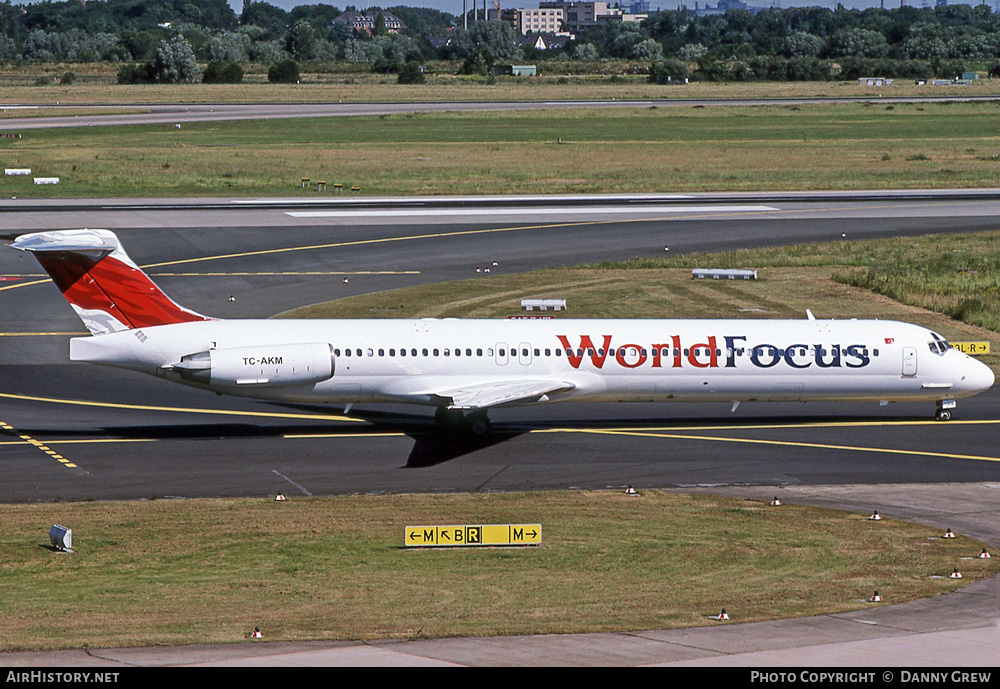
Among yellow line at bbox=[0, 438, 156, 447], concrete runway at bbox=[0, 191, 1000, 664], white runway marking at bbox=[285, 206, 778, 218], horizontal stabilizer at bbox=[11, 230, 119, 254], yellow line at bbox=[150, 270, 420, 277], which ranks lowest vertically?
yellow line at bbox=[0, 438, 156, 447]

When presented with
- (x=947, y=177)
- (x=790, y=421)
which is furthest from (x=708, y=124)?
(x=790, y=421)

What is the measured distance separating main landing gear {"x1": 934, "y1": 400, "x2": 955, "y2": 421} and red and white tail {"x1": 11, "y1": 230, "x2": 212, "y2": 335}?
24.7 metres

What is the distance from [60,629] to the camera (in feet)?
73.5

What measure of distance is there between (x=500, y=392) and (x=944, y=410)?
15164mm

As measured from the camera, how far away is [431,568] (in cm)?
2731

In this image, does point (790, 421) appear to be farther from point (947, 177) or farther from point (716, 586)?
point (947, 177)

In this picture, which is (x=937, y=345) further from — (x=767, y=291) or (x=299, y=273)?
(x=299, y=273)

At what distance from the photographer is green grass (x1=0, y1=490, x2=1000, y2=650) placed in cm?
2305

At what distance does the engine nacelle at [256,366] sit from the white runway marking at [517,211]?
4825cm

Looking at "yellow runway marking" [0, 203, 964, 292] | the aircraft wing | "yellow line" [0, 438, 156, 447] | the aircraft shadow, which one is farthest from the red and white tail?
"yellow runway marking" [0, 203, 964, 292]

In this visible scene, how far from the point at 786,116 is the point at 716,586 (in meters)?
141

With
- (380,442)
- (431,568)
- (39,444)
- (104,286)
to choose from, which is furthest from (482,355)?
(39,444)

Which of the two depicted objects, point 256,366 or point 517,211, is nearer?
point 256,366

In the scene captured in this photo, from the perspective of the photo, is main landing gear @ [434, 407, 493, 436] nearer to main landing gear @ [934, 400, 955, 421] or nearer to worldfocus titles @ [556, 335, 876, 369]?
worldfocus titles @ [556, 335, 876, 369]
